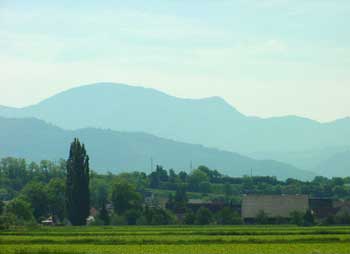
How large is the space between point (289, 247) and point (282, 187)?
115678 millimetres

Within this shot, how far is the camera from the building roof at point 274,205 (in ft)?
302

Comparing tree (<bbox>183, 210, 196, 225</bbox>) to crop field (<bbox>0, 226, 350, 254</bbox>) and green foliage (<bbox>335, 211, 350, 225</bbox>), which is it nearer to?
green foliage (<bbox>335, 211, 350, 225</bbox>)

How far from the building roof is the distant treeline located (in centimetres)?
277

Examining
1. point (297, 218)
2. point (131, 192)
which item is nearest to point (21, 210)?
point (131, 192)

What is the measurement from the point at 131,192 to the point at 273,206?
16580 millimetres

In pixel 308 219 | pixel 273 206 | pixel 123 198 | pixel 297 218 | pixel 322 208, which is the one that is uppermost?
pixel 123 198

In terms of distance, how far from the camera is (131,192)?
3890 inches

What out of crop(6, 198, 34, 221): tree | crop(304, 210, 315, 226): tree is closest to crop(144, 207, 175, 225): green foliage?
crop(6, 198, 34, 221): tree

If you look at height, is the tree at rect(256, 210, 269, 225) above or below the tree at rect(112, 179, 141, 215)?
below

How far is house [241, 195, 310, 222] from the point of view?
301 feet

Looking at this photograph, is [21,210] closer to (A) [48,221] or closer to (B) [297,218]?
(A) [48,221]

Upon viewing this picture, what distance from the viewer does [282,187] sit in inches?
6299

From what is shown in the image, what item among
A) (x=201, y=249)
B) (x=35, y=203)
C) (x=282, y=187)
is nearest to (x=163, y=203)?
(x=35, y=203)

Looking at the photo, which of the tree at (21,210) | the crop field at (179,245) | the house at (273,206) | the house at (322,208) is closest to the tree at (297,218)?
the house at (273,206)
